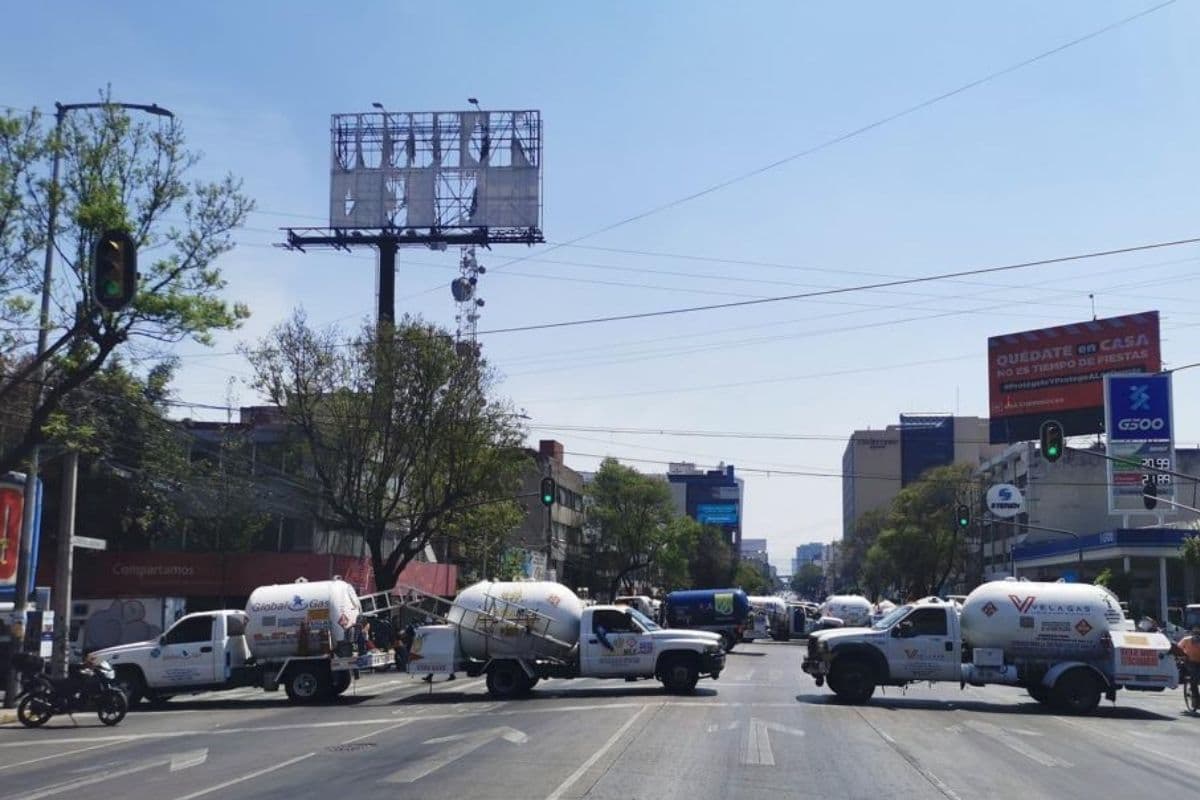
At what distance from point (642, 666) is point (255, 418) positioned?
91.2 feet

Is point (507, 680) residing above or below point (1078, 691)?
below

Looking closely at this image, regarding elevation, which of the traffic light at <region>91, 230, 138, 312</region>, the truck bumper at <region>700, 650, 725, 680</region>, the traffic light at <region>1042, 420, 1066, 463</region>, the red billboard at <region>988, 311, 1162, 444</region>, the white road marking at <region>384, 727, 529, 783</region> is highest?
the red billboard at <region>988, 311, 1162, 444</region>

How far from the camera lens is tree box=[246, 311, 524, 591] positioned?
148 ft

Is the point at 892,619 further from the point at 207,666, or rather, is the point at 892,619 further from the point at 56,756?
the point at 56,756

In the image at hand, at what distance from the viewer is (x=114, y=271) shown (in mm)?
15383

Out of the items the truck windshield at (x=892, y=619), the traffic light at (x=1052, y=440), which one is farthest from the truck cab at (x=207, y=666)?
the traffic light at (x=1052, y=440)

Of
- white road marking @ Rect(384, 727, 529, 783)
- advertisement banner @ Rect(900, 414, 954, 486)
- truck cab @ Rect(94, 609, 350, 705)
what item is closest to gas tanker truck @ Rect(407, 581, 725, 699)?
truck cab @ Rect(94, 609, 350, 705)

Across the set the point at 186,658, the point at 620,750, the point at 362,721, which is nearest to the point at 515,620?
the point at 362,721

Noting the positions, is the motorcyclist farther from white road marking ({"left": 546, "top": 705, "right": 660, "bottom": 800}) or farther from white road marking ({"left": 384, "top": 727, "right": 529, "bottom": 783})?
white road marking ({"left": 384, "top": 727, "right": 529, "bottom": 783})

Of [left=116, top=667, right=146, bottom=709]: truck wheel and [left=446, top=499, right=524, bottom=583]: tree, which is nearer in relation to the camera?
[left=116, top=667, right=146, bottom=709]: truck wheel

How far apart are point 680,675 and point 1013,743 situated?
392 inches

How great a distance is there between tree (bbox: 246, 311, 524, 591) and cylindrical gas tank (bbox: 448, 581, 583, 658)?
639 inches

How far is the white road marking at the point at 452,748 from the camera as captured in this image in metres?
15.0

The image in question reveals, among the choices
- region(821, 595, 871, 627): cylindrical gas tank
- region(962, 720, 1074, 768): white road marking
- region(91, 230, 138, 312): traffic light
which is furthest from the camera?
region(821, 595, 871, 627): cylindrical gas tank
